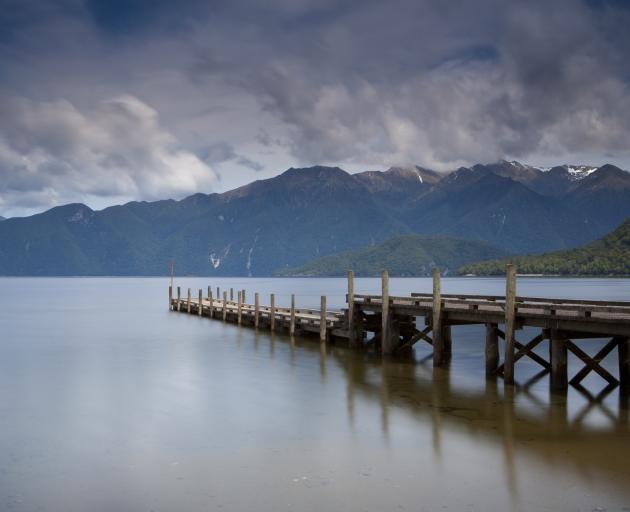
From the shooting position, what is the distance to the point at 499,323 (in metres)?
24.0

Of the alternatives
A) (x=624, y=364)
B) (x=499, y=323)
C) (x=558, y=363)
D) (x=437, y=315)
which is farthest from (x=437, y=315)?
(x=624, y=364)

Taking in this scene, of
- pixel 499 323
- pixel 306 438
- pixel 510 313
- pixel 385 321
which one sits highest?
pixel 510 313

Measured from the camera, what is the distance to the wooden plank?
72.3 feet

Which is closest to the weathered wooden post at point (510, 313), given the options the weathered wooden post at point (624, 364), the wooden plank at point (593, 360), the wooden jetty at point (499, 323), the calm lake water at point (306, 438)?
the wooden jetty at point (499, 323)

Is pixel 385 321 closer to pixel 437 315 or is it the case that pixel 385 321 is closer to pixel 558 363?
pixel 437 315

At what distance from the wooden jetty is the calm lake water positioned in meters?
1.04

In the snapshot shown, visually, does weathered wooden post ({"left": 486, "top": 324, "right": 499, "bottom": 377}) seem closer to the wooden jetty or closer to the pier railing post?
the wooden jetty

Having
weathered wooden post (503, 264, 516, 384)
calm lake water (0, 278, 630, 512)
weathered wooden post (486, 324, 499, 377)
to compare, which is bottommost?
calm lake water (0, 278, 630, 512)

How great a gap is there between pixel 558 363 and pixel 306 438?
990cm

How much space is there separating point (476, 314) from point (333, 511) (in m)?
14.8

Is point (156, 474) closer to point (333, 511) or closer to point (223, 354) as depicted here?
point (333, 511)

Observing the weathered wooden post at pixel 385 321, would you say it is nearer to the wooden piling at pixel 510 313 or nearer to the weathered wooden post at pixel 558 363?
the wooden piling at pixel 510 313

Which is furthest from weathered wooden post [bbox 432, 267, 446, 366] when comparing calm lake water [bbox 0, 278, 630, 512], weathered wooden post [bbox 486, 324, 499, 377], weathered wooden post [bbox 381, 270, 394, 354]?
weathered wooden post [bbox 381, 270, 394, 354]

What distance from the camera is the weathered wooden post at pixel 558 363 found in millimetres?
21969
